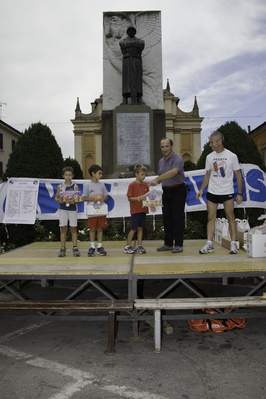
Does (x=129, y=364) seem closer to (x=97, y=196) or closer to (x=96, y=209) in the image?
(x=96, y=209)

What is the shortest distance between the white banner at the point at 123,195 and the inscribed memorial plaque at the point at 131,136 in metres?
2.84

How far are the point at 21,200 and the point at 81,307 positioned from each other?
5.03m

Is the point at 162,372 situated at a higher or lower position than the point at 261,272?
lower

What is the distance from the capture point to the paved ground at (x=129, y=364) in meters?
2.89

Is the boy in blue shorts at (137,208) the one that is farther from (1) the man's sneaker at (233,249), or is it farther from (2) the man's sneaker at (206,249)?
(1) the man's sneaker at (233,249)

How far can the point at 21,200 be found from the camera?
26.4 ft

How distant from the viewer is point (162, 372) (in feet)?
10.6

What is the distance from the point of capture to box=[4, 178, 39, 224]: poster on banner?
7.92 m

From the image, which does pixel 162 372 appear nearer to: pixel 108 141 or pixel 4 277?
pixel 4 277

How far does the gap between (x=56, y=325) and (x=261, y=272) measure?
282cm

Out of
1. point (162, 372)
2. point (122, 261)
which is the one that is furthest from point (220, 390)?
point (122, 261)

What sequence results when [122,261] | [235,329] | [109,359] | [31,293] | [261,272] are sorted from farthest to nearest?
[31,293] → [122,261] → [235,329] → [261,272] → [109,359]

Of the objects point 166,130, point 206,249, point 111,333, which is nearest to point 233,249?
point 206,249

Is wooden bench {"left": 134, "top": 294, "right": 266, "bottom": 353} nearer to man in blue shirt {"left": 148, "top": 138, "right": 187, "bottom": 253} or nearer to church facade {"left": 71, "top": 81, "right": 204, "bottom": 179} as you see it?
man in blue shirt {"left": 148, "top": 138, "right": 187, "bottom": 253}
